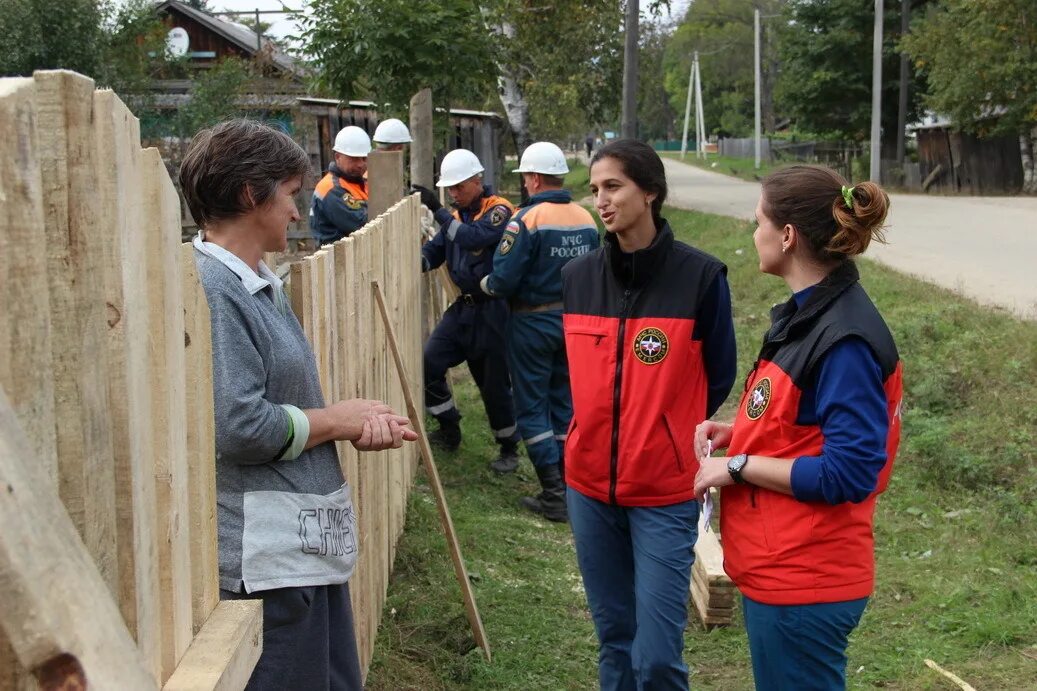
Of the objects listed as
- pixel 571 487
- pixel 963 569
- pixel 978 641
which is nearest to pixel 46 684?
pixel 571 487

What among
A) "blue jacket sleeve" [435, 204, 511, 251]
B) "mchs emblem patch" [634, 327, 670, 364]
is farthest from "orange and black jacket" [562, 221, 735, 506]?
"blue jacket sleeve" [435, 204, 511, 251]

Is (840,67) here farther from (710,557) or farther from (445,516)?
(445,516)

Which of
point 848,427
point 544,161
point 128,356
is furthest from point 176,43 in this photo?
point 128,356

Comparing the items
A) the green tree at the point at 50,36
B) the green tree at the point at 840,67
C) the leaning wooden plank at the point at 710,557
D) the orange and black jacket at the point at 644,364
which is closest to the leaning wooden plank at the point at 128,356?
the orange and black jacket at the point at 644,364

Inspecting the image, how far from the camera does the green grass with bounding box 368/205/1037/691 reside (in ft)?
16.0

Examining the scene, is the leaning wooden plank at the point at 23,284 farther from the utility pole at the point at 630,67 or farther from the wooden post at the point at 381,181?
the utility pole at the point at 630,67

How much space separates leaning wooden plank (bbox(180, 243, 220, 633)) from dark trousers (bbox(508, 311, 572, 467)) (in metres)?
5.34

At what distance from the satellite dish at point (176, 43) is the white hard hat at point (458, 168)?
21.0 meters

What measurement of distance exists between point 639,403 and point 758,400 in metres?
0.70

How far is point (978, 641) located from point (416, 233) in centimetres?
441

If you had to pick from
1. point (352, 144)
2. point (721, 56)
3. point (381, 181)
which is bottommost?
point (381, 181)

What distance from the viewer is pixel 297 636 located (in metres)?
2.69

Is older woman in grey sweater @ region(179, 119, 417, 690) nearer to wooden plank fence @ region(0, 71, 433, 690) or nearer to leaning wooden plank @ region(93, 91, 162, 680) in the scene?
wooden plank fence @ region(0, 71, 433, 690)

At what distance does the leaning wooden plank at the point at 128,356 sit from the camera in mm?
1473
